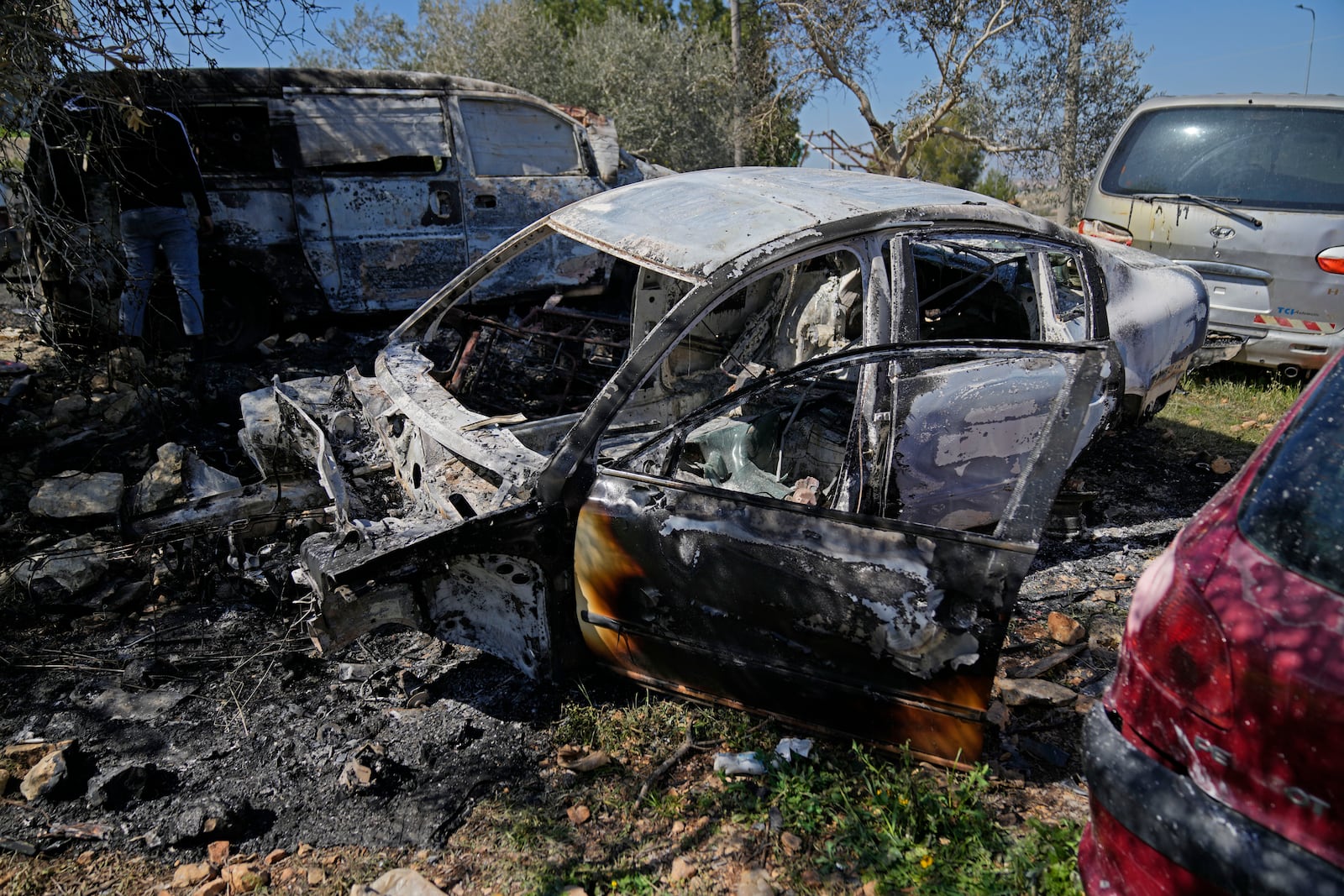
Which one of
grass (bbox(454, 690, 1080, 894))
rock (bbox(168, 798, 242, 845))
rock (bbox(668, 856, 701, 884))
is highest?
rock (bbox(168, 798, 242, 845))

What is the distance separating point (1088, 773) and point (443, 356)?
325cm

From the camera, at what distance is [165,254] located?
5637 mm

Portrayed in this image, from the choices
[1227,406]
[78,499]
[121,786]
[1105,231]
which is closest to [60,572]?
[78,499]

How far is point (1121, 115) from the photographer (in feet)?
41.1

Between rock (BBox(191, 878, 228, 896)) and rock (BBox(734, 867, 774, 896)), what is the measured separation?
1.31 m

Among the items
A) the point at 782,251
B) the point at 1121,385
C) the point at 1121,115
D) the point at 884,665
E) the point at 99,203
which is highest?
the point at 1121,115

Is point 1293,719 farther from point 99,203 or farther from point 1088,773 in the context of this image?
point 99,203

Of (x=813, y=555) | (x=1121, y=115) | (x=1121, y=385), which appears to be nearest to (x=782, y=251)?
(x=813, y=555)

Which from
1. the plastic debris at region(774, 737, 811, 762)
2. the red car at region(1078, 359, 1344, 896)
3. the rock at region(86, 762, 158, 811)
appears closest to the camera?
Result: the red car at region(1078, 359, 1344, 896)

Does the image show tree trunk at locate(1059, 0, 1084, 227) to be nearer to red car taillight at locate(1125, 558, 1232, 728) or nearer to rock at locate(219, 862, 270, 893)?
red car taillight at locate(1125, 558, 1232, 728)

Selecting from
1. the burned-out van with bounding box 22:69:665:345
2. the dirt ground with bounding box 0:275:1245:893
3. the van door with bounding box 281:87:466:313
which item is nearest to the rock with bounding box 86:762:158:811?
the dirt ground with bounding box 0:275:1245:893

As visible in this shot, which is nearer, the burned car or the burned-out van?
the burned car

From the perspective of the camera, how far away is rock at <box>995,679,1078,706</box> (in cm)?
273

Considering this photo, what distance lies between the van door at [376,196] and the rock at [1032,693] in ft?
17.4
